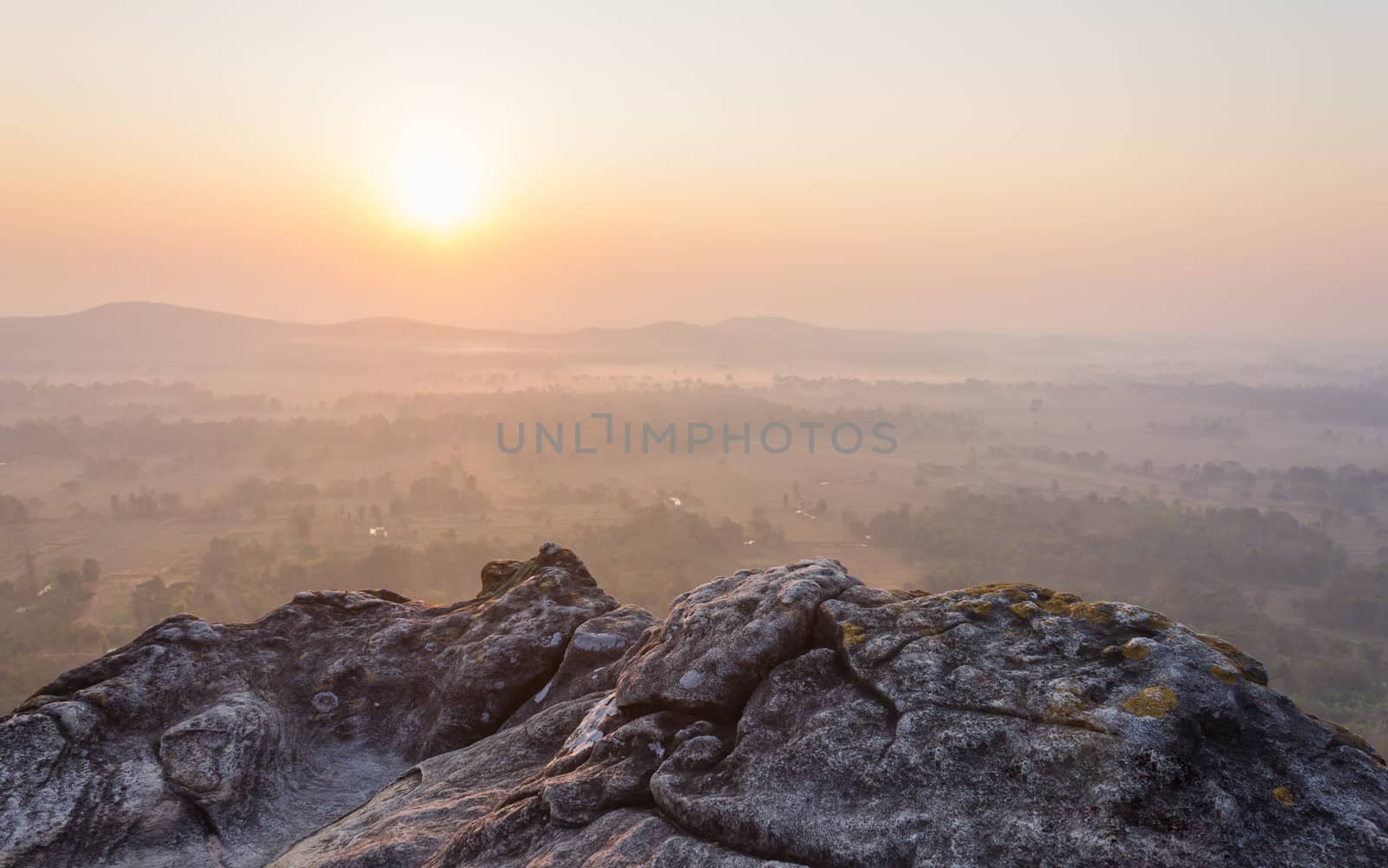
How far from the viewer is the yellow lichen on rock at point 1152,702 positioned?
30.7 feet

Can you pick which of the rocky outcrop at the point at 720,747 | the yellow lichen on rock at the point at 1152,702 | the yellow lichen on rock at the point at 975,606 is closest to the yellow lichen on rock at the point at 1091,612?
the rocky outcrop at the point at 720,747

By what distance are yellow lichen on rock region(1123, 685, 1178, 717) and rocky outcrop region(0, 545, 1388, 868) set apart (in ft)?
0.11

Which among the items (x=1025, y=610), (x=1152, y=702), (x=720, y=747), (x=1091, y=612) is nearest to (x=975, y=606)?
(x=1025, y=610)

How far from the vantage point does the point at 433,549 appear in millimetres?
Result: 135750

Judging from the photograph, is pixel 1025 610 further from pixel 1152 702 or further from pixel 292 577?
pixel 292 577

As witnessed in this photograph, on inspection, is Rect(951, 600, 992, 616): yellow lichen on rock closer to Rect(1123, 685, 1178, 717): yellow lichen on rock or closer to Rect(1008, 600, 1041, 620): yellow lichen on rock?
Rect(1008, 600, 1041, 620): yellow lichen on rock

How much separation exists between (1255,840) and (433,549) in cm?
13989

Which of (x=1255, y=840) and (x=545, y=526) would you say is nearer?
(x=1255, y=840)

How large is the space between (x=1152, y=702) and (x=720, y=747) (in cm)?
603

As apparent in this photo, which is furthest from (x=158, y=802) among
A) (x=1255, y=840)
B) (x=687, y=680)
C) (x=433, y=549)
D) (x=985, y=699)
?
(x=433, y=549)

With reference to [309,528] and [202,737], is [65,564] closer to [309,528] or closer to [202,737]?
[309,528]

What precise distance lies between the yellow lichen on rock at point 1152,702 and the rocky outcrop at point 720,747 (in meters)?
0.03

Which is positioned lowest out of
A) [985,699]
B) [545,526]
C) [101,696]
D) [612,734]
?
[545,526]

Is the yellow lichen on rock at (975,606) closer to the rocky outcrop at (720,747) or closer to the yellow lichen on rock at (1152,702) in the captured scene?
the rocky outcrop at (720,747)
